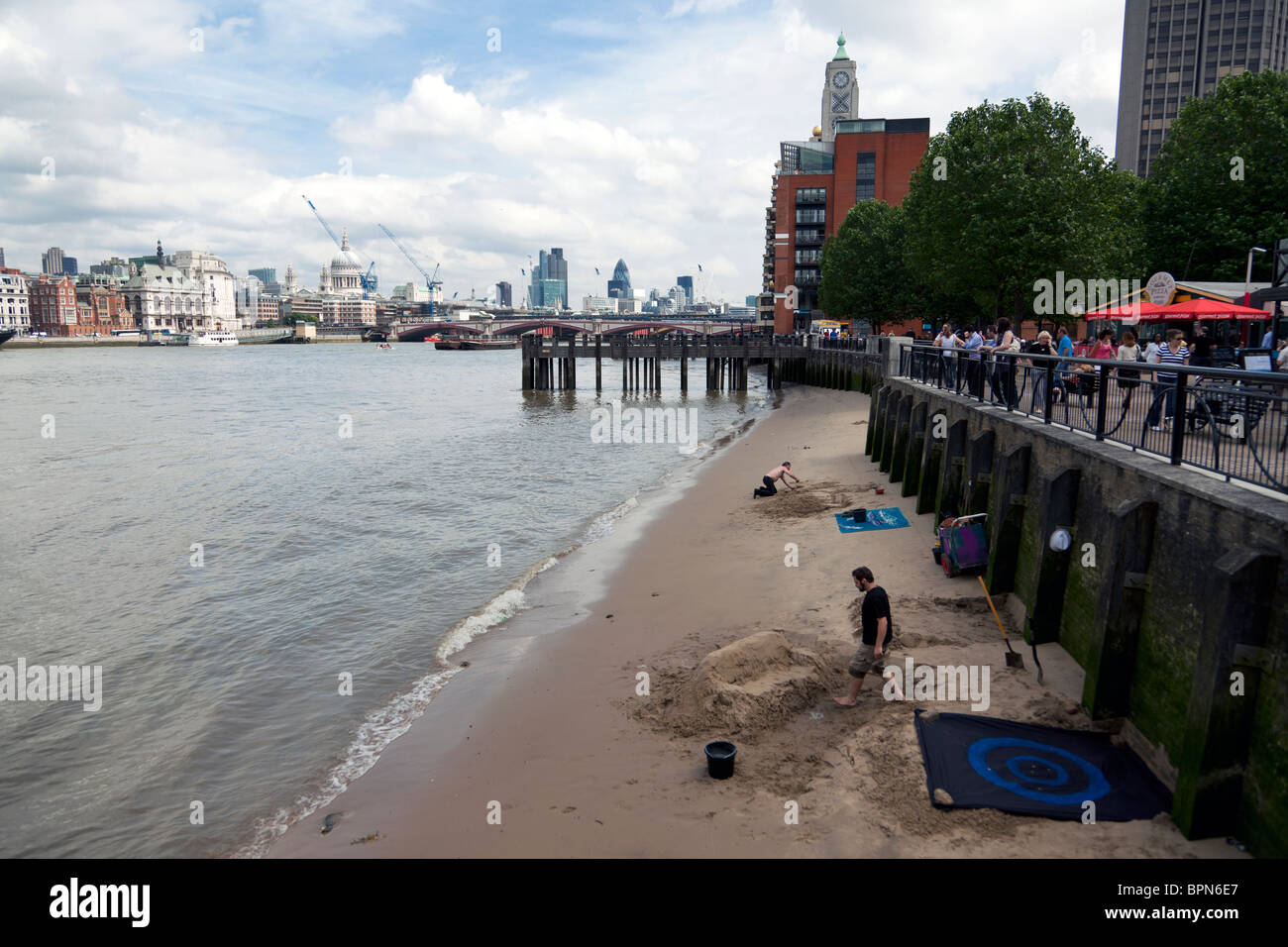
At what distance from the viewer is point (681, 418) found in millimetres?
49969

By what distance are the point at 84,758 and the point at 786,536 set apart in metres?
12.1

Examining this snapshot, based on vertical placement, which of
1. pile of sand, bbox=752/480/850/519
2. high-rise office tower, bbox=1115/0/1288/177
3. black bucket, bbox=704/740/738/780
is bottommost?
black bucket, bbox=704/740/738/780

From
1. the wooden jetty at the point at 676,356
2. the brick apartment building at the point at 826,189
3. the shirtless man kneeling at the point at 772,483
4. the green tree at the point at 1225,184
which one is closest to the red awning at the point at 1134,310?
the shirtless man kneeling at the point at 772,483

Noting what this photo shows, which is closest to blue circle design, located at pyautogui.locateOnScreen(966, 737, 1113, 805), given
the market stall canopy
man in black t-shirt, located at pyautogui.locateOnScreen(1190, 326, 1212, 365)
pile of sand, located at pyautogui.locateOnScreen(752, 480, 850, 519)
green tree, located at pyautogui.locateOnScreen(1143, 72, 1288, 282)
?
man in black t-shirt, located at pyautogui.locateOnScreen(1190, 326, 1212, 365)

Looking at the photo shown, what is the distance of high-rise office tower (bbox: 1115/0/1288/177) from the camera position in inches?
4380

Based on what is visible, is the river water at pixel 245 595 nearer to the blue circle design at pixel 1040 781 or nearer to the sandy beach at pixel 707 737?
the sandy beach at pixel 707 737

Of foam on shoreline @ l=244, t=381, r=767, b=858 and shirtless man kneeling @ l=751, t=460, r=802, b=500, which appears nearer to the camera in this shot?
foam on shoreline @ l=244, t=381, r=767, b=858

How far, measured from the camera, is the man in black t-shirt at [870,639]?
896 centimetres

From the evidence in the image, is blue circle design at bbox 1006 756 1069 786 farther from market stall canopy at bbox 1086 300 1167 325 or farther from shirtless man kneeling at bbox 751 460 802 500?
market stall canopy at bbox 1086 300 1167 325

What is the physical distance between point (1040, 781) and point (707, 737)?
124 inches

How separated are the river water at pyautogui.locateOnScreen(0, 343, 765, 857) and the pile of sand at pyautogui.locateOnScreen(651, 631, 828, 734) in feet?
→ 11.2

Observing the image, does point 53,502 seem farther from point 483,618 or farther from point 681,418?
point 681,418

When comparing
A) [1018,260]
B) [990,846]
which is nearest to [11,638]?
[990,846]

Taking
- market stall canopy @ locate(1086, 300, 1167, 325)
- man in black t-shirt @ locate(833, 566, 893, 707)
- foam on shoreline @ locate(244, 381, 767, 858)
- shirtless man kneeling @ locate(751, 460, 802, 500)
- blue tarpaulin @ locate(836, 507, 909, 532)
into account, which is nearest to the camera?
foam on shoreline @ locate(244, 381, 767, 858)
